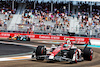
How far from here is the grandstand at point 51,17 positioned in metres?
34.5

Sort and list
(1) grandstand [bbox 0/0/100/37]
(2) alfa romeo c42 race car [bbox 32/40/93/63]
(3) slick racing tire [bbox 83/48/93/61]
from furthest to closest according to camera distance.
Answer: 1. (1) grandstand [bbox 0/0/100/37]
2. (3) slick racing tire [bbox 83/48/93/61]
3. (2) alfa romeo c42 race car [bbox 32/40/93/63]

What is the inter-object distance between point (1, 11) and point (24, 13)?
4.46 meters


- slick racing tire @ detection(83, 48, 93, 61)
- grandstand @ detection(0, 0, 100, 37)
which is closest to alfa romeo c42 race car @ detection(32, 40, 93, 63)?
slick racing tire @ detection(83, 48, 93, 61)

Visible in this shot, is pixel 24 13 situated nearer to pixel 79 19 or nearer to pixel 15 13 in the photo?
pixel 15 13

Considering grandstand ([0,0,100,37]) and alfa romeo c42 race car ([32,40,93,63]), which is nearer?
alfa romeo c42 race car ([32,40,93,63])

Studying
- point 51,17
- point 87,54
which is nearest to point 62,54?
point 87,54

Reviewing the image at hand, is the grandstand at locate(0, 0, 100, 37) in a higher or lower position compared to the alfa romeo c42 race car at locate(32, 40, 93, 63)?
higher

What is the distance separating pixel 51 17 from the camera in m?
37.2

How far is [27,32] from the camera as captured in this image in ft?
115

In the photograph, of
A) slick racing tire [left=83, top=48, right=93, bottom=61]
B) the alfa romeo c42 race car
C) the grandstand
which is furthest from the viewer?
the grandstand

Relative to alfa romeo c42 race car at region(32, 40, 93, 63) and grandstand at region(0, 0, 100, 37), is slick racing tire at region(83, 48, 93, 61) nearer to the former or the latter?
alfa romeo c42 race car at region(32, 40, 93, 63)

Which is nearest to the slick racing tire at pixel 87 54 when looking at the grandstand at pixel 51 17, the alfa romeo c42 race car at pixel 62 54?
the alfa romeo c42 race car at pixel 62 54

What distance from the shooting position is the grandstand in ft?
113

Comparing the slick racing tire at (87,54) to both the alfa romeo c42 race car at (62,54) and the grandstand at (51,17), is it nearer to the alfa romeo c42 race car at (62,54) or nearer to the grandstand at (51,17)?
the alfa romeo c42 race car at (62,54)
